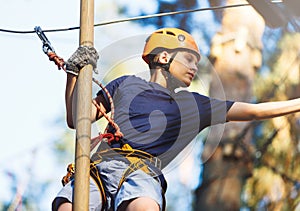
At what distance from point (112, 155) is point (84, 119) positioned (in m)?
0.36

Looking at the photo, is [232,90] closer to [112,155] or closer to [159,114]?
[159,114]

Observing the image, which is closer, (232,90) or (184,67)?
(184,67)

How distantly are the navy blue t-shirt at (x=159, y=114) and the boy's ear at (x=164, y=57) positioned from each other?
0.13 m

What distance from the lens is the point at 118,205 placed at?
4.35 metres

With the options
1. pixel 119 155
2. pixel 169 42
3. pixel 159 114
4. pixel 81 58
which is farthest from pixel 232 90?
pixel 81 58

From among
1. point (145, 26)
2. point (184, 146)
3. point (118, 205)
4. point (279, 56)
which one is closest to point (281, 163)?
point (279, 56)

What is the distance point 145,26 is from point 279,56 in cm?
86

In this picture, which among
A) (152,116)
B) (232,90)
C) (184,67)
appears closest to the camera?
(152,116)

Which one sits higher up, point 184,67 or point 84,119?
point 184,67

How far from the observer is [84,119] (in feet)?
13.9

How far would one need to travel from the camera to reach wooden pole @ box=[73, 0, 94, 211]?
4129 mm

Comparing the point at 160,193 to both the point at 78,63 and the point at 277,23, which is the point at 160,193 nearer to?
the point at 78,63

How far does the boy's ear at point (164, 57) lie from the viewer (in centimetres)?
485

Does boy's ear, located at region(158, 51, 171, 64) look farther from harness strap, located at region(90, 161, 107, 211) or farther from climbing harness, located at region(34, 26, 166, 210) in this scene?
harness strap, located at region(90, 161, 107, 211)
